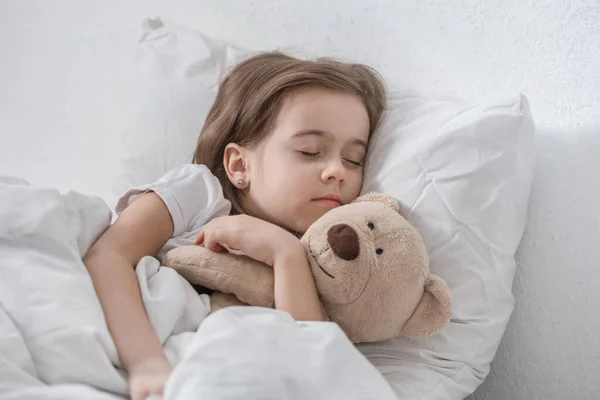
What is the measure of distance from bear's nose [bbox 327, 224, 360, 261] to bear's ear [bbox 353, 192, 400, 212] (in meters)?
0.14

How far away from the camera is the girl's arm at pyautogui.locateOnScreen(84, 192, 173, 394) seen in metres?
0.85

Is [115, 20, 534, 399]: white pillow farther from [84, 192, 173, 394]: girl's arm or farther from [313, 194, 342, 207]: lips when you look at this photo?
[84, 192, 173, 394]: girl's arm

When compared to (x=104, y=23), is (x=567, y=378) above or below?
below

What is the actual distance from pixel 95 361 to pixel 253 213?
46 centimetres

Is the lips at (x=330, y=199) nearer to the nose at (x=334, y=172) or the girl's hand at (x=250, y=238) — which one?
the nose at (x=334, y=172)

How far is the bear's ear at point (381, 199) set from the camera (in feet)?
3.36

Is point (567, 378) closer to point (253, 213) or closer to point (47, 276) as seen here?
point (253, 213)

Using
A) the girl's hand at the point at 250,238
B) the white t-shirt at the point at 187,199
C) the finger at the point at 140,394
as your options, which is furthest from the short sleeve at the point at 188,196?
the finger at the point at 140,394

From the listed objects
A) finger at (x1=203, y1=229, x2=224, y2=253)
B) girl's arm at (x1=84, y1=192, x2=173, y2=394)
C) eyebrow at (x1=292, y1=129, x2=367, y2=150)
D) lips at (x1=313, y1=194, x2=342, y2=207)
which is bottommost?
girl's arm at (x1=84, y1=192, x2=173, y2=394)

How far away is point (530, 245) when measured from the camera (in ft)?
3.58

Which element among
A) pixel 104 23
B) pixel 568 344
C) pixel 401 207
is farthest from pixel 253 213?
pixel 104 23

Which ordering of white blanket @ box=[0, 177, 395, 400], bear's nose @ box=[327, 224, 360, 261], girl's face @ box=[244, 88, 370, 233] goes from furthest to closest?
girl's face @ box=[244, 88, 370, 233] → bear's nose @ box=[327, 224, 360, 261] → white blanket @ box=[0, 177, 395, 400]

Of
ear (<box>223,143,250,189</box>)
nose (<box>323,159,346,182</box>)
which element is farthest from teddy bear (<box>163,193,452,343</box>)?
ear (<box>223,143,250,189</box>)

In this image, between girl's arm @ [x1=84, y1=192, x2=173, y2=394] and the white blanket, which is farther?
girl's arm @ [x1=84, y1=192, x2=173, y2=394]
